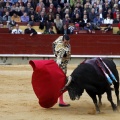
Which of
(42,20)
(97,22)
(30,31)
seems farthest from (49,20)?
(97,22)

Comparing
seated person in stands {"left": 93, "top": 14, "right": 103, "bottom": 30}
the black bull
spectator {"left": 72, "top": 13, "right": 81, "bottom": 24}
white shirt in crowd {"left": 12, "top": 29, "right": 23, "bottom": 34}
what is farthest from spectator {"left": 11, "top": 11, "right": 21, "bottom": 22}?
the black bull

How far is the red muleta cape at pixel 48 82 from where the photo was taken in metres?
7.90

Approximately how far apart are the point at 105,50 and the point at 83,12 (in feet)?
5.02

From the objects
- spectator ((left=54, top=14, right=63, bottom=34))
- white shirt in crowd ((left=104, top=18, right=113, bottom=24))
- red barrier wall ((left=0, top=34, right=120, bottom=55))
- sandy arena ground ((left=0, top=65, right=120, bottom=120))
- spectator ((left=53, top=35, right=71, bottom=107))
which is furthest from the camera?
red barrier wall ((left=0, top=34, right=120, bottom=55))

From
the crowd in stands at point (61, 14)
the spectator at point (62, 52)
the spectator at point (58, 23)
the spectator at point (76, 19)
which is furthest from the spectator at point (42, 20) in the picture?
the spectator at point (62, 52)

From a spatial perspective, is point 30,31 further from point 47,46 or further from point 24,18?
point 47,46

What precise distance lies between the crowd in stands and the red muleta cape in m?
7.74

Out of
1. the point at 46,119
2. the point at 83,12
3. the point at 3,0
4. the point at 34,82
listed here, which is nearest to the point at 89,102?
the point at 34,82

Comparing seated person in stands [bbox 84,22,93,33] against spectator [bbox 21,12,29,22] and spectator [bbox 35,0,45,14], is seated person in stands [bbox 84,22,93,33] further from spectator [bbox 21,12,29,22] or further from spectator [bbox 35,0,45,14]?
spectator [bbox 21,12,29,22]

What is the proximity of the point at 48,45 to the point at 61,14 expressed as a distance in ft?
3.71

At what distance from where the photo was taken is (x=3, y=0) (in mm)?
16594

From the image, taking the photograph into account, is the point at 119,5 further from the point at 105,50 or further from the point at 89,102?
the point at 89,102

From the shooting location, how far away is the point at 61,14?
16203 mm

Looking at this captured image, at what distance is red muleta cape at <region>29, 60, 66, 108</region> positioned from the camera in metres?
7.90
